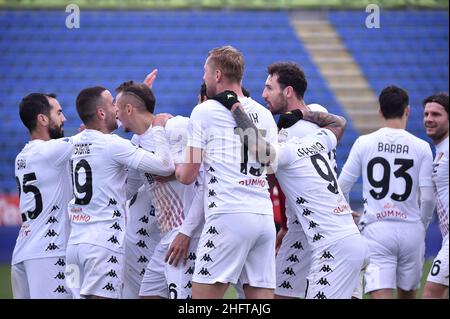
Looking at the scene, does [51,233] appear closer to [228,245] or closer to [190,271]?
[190,271]

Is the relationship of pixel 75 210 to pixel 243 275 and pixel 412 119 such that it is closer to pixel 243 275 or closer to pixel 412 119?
pixel 243 275

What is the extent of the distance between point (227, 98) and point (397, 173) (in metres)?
2.46

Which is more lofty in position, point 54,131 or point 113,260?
point 54,131

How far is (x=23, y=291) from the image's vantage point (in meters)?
7.93

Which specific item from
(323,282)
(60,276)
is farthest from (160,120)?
(323,282)

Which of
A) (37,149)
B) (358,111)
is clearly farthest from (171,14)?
(37,149)

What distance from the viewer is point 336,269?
7094 millimetres

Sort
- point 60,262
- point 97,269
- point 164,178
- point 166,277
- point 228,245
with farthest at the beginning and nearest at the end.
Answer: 1. point 60,262
2. point 164,178
3. point 166,277
4. point 97,269
5. point 228,245

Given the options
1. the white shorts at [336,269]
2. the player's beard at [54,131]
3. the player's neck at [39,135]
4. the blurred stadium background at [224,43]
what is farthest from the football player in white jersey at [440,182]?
the blurred stadium background at [224,43]

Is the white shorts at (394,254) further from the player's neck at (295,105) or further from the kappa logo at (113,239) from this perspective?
the kappa logo at (113,239)

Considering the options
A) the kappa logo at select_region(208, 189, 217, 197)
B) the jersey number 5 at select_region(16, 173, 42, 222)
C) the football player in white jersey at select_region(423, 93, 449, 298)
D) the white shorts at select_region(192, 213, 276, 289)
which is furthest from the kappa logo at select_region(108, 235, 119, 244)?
the football player in white jersey at select_region(423, 93, 449, 298)

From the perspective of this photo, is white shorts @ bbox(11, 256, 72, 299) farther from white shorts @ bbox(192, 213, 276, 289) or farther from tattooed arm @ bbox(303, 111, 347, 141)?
tattooed arm @ bbox(303, 111, 347, 141)
